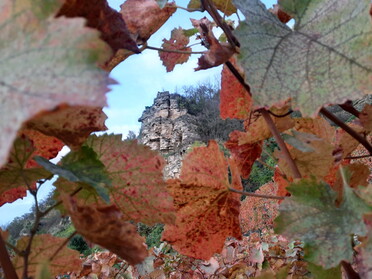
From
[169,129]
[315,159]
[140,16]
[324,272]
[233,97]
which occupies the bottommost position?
[324,272]

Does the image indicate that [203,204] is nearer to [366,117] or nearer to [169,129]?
[366,117]

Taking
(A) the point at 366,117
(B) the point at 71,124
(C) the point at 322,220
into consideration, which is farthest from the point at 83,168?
(A) the point at 366,117

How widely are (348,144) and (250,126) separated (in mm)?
145

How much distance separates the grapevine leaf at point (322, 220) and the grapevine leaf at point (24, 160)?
0.67 feet

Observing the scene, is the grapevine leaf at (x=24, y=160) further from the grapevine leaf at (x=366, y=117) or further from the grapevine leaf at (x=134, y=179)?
the grapevine leaf at (x=366, y=117)

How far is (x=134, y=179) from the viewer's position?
0.37 metres

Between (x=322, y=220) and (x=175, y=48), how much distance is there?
46 cm

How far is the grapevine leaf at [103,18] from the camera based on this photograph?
0.27m

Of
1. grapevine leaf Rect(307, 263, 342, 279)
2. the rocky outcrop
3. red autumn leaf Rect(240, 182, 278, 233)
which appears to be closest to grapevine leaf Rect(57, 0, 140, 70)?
grapevine leaf Rect(307, 263, 342, 279)

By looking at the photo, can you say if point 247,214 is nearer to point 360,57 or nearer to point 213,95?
point 360,57

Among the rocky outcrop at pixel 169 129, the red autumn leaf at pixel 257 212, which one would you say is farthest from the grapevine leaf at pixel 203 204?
the rocky outcrop at pixel 169 129

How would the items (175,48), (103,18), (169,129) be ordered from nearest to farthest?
(103,18) → (175,48) → (169,129)

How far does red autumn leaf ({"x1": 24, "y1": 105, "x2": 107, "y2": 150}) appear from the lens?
275 mm

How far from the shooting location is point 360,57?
0.96ft
